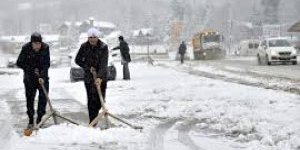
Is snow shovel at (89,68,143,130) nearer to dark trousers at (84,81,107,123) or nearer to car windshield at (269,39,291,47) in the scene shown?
dark trousers at (84,81,107,123)

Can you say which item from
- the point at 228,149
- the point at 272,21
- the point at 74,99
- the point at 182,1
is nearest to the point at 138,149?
the point at 228,149

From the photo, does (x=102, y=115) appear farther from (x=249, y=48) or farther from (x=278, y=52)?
(x=249, y=48)

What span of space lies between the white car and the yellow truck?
22059 millimetres

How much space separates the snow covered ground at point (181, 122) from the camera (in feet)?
29.1

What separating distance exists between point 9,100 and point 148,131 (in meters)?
8.20

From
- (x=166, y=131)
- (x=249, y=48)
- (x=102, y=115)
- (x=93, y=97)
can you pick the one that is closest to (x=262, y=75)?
(x=93, y=97)

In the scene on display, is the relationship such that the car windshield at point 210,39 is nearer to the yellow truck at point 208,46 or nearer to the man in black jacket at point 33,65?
the yellow truck at point 208,46

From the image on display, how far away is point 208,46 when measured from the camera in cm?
6091

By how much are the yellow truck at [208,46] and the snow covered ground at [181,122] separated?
4291cm

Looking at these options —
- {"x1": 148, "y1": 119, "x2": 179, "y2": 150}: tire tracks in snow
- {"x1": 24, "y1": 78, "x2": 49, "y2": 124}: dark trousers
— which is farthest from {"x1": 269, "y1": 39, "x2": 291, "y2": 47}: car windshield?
{"x1": 24, "y1": 78, "x2": 49, "y2": 124}: dark trousers

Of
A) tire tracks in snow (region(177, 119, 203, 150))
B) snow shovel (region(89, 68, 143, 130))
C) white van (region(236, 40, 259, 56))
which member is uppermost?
snow shovel (region(89, 68, 143, 130))

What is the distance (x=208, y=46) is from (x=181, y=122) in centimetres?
4986

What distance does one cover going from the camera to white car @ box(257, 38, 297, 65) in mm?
36406

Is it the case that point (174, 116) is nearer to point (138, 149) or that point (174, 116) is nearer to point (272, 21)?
point (138, 149)
